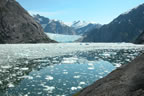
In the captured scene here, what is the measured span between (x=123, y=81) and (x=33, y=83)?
60.8 ft

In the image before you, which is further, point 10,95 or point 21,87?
point 21,87

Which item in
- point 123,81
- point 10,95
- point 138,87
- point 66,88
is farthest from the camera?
point 66,88

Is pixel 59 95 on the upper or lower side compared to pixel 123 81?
lower

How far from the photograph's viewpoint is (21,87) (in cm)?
2044

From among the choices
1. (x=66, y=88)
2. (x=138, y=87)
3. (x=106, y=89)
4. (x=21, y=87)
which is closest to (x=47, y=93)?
(x=66, y=88)

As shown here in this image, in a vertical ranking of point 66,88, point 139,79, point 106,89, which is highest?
point 139,79

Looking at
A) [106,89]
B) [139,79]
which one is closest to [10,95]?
[106,89]

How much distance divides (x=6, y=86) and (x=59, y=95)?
7501 millimetres

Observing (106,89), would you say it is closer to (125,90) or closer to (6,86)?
(125,90)

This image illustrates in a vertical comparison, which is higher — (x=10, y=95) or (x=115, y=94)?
(x=115, y=94)

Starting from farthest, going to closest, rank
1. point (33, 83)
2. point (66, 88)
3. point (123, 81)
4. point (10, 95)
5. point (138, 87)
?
1. point (33, 83)
2. point (66, 88)
3. point (10, 95)
4. point (123, 81)
5. point (138, 87)

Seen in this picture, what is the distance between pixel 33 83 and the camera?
2238cm

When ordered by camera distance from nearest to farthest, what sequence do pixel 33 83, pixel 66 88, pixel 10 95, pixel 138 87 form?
pixel 138 87 → pixel 10 95 → pixel 66 88 → pixel 33 83

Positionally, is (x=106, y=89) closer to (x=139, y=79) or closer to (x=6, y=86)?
(x=139, y=79)
